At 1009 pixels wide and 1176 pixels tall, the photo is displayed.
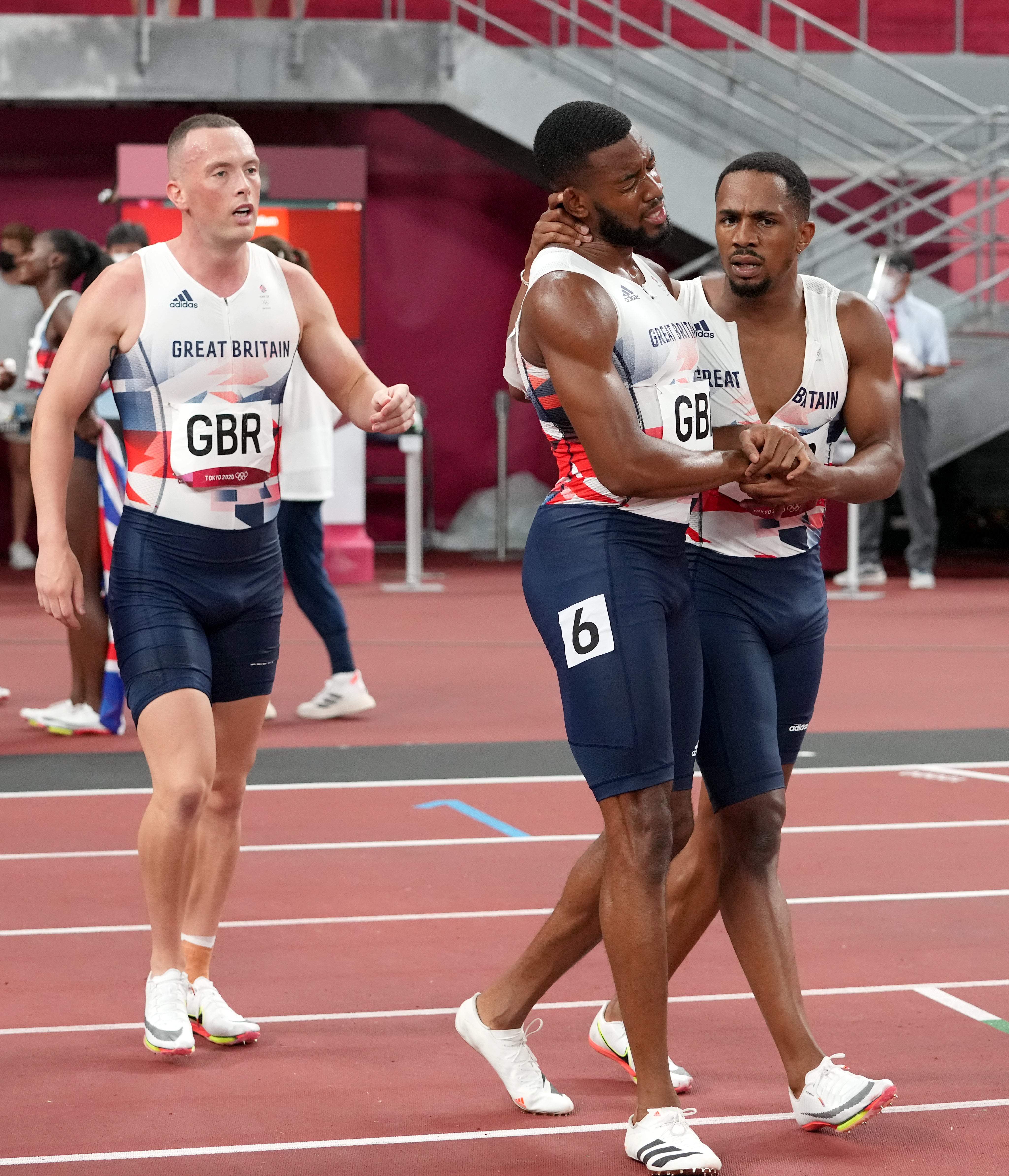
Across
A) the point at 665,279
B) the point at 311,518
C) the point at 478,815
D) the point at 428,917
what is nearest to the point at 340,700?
the point at 311,518

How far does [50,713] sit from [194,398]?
13.4 ft

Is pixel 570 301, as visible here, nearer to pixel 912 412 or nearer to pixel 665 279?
pixel 665 279

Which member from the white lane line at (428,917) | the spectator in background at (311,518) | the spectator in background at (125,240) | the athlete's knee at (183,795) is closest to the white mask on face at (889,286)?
the spectator in background at (311,518)

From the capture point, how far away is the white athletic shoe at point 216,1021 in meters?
3.94

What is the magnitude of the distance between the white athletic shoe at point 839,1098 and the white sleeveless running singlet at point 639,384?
1.10 meters

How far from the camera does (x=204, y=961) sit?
4.14 m

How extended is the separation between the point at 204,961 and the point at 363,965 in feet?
1.76

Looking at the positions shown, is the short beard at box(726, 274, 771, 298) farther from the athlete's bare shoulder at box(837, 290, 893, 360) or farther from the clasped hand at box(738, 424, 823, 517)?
the clasped hand at box(738, 424, 823, 517)

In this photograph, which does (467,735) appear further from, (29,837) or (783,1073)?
(783,1073)

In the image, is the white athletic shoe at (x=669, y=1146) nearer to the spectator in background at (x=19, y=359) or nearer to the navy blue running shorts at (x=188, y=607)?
the navy blue running shorts at (x=188, y=607)

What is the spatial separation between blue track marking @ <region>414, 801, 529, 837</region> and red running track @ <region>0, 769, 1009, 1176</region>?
0.05 meters

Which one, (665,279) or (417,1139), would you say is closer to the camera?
(417,1139)

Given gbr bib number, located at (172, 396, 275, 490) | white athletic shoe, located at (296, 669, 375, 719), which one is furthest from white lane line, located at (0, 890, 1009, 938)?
white athletic shoe, located at (296, 669, 375, 719)

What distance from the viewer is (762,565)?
360cm
